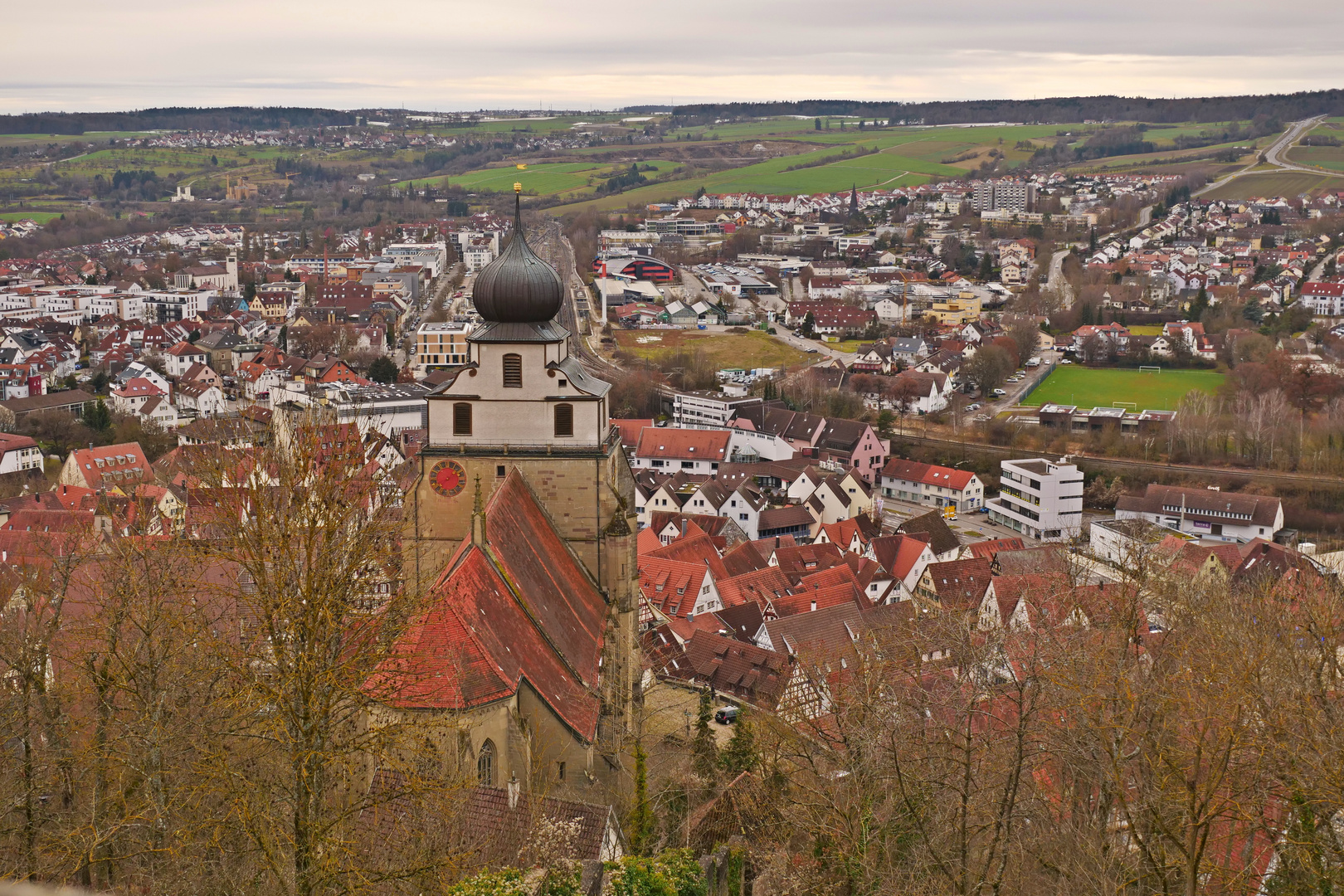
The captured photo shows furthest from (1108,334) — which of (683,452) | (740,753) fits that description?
(740,753)

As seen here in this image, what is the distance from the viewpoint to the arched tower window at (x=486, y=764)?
20.9 metres

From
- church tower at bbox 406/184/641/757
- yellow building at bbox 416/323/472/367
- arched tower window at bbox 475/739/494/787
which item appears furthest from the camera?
yellow building at bbox 416/323/472/367

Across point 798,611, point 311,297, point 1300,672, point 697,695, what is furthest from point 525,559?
point 311,297

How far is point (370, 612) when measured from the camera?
15961 mm

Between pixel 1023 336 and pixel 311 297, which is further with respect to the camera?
pixel 311 297

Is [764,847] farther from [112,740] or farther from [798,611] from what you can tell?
[798,611]

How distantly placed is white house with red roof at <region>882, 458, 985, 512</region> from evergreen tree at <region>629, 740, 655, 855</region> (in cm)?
5562

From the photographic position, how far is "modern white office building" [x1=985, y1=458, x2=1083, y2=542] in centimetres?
7131

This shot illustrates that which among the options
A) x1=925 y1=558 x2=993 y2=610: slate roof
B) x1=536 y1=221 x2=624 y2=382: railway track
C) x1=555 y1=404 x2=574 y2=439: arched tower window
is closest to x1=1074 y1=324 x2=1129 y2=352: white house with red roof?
x1=536 y1=221 x2=624 y2=382: railway track

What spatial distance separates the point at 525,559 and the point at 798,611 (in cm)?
2431

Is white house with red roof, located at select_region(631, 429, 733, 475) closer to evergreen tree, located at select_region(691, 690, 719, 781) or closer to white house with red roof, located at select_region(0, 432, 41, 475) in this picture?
white house with red roof, located at select_region(0, 432, 41, 475)

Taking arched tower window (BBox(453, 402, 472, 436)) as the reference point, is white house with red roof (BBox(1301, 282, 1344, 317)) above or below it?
below

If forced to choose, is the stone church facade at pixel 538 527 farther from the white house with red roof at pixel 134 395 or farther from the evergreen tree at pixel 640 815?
the white house with red roof at pixel 134 395

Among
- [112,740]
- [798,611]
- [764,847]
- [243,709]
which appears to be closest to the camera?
[243,709]
